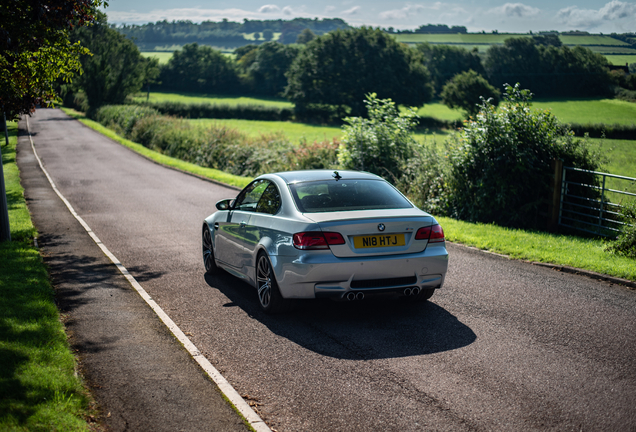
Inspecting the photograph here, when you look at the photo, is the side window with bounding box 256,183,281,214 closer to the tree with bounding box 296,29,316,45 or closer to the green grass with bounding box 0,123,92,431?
the green grass with bounding box 0,123,92,431

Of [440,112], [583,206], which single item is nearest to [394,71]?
[440,112]

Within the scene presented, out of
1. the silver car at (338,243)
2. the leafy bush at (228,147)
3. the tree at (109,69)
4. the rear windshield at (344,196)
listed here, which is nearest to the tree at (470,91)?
the tree at (109,69)

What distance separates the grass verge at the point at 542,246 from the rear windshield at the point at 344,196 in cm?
377

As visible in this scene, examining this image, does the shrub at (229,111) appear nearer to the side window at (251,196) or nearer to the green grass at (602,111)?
the green grass at (602,111)

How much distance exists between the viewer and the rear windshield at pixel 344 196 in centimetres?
666

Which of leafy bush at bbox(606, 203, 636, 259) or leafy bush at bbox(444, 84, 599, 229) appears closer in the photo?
leafy bush at bbox(606, 203, 636, 259)

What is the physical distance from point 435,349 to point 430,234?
1.42 m

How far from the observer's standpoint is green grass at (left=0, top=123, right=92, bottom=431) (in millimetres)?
4008

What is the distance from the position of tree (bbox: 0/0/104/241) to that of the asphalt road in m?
3.52

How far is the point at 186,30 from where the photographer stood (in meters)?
185

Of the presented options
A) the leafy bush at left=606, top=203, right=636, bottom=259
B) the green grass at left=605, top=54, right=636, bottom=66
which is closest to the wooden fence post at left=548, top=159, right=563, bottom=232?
the leafy bush at left=606, top=203, right=636, bottom=259

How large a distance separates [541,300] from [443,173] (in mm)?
8113

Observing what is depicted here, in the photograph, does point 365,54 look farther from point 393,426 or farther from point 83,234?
point 393,426

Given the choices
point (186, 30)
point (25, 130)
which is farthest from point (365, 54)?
point (186, 30)
